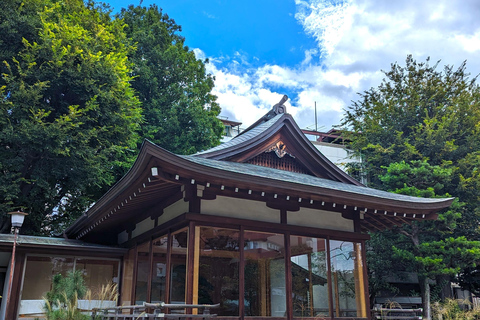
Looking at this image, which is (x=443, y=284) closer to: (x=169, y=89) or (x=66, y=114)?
(x=169, y=89)

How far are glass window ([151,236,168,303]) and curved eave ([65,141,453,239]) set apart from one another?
1245mm

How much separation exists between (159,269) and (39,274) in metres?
4.63

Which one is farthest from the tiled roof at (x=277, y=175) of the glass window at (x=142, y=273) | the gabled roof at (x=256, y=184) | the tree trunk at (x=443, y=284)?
the tree trunk at (x=443, y=284)

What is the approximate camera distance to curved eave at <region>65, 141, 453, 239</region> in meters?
5.91

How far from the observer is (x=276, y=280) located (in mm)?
7797

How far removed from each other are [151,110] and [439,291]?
1461 cm

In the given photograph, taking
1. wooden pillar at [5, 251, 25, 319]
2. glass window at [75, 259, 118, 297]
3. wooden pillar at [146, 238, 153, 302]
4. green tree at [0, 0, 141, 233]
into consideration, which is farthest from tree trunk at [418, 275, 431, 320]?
wooden pillar at [5, 251, 25, 319]

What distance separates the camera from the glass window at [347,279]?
8.20m

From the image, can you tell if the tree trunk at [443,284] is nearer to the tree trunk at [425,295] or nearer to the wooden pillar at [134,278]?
the tree trunk at [425,295]

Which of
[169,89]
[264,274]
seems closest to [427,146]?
[169,89]

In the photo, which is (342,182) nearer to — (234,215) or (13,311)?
(234,215)

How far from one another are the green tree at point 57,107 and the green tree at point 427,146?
36.0ft

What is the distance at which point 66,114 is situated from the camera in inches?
572

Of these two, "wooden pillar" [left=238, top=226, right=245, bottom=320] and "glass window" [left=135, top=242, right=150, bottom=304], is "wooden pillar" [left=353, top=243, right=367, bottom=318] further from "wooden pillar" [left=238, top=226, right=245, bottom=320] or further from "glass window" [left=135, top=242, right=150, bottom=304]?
"glass window" [left=135, top=242, right=150, bottom=304]
